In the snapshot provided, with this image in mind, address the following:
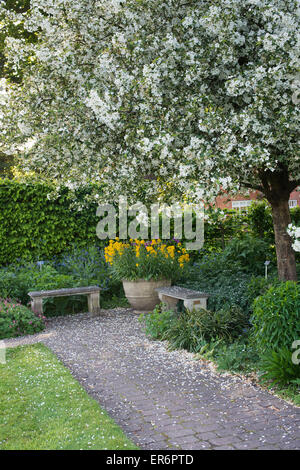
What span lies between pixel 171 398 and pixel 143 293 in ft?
12.2

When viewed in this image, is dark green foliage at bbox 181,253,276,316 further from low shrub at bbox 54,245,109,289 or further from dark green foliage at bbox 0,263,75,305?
dark green foliage at bbox 0,263,75,305

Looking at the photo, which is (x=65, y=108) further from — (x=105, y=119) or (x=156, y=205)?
(x=156, y=205)

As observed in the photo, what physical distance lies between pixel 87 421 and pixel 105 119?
2.89 meters

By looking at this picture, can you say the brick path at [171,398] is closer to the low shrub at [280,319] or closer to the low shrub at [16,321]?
the low shrub at [16,321]

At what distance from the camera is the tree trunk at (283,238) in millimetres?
6254

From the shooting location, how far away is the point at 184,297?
6680mm

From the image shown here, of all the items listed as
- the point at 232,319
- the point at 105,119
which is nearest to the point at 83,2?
the point at 105,119

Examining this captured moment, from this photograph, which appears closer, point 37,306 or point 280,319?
point 280,319

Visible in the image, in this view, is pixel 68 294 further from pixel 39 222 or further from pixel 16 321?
pixel 39 222

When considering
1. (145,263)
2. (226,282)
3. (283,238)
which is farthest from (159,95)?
(145,263)

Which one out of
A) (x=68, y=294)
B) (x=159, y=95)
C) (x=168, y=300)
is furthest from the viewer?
(x=68, y=294)

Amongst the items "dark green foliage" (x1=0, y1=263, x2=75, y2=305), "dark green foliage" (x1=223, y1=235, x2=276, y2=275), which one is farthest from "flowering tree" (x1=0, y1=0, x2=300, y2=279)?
"dark green foliage" (x1=223, y1=235, x2=276, y2=275)

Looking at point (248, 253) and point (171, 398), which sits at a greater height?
point (248, 253)

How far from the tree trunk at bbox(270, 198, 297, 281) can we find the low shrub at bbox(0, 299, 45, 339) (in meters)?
3.69
